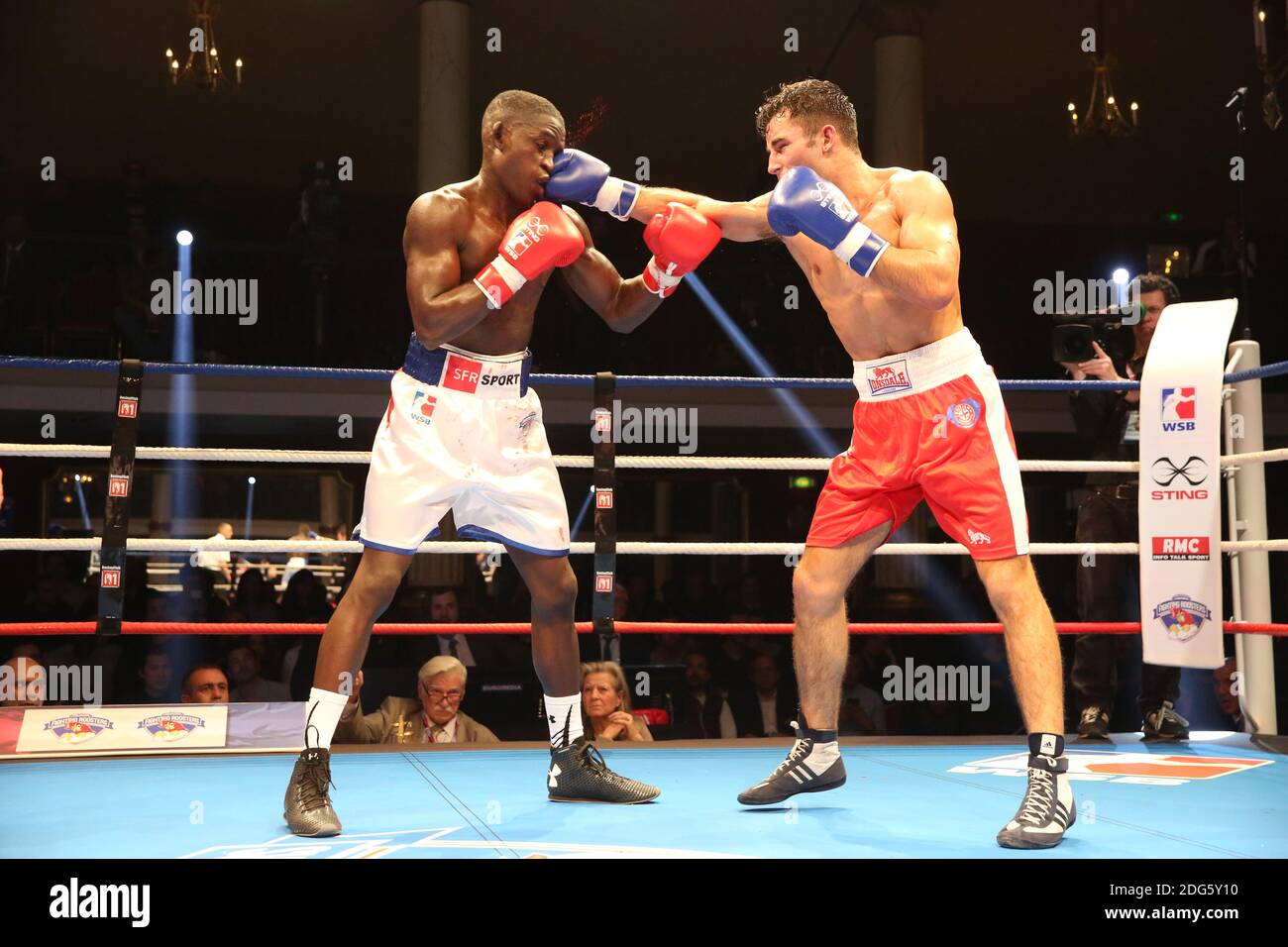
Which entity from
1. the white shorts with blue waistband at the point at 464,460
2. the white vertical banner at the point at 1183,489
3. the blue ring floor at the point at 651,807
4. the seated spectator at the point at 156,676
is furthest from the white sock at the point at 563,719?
the seated spectator at the point at 156,676

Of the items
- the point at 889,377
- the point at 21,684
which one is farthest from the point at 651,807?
the point at 21,684

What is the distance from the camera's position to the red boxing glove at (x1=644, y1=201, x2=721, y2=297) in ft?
7.42

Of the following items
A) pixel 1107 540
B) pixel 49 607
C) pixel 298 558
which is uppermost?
pixel 1107 540

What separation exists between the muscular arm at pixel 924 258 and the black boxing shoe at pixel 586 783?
1.02 m

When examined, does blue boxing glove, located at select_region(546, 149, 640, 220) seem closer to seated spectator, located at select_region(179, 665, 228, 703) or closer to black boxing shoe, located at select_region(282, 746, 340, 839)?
black boxing shoe, located at select_region(282, 746, 340, 839)

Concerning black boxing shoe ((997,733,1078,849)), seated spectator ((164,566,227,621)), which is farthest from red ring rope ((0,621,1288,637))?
seated spectator ((164,566,227,621))

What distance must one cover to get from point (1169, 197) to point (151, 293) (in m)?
8.68

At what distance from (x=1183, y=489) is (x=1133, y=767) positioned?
0.76 metres

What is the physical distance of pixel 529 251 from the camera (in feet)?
6.88

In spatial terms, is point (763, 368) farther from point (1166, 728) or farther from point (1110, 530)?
point (1166, 728)

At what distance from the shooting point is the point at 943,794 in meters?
2.26

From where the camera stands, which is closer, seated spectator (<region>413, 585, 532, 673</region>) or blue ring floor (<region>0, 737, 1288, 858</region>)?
blue ring floor (<region>0, 737, 1288, 858</region>)

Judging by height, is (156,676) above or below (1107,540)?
below

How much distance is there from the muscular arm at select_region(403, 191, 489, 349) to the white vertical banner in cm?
188
